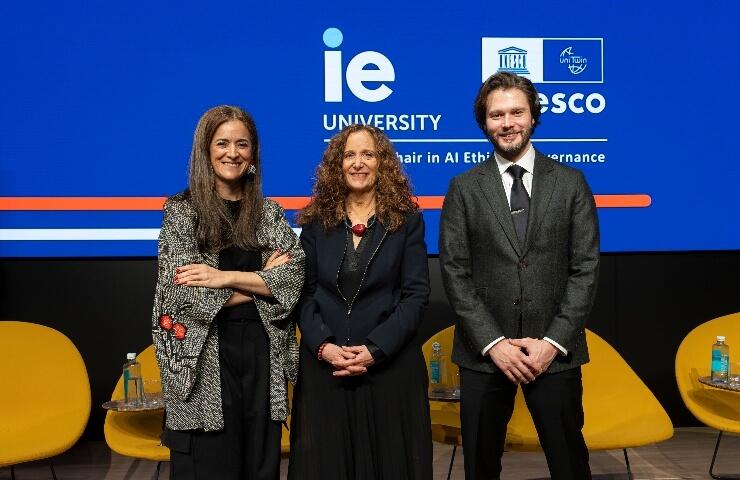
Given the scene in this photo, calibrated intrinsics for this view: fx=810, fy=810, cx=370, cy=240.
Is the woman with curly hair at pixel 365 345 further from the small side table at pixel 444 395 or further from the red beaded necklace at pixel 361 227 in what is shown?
the small side table at pixel 444 395

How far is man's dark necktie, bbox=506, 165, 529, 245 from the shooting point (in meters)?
2.83

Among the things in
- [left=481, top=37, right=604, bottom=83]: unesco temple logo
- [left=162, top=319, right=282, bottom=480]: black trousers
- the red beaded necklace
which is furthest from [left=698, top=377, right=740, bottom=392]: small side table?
[left=162, top=319, right=282, bottom=480]: black trousers

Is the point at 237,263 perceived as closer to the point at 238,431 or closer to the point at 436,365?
the point at 238,431

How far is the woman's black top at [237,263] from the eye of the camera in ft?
8.83

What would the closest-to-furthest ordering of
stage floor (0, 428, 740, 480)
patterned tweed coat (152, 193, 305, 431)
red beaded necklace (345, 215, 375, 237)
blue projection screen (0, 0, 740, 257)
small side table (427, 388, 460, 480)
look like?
patterned tweed coat (152, 193, 305, 431)
red beaded necklace (345, 215, 375, 237)
small side table (427, 388, 460, 480)
stage floor (0, 428, 740, 480)
blue projection screen (0, 0, 740, 257)

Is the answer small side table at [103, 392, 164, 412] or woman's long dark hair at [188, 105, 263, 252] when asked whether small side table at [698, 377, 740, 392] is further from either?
small side table at [103, 392, 164, 412]

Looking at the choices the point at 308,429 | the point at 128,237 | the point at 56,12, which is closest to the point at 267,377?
the point at 308,429

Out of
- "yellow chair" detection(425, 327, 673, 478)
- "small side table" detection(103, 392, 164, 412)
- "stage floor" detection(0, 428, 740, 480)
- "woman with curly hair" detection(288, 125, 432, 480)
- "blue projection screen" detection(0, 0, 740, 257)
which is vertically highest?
"blue projection screen" detection(0, 0, 740, 257)

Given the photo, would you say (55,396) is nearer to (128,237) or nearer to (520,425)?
(128,237)

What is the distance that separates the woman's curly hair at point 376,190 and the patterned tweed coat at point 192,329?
34 centimetres

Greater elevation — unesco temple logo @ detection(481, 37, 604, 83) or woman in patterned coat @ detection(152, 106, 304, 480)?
unesco temple logo @ detection(481, 37, 604, 83)

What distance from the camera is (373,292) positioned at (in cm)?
290

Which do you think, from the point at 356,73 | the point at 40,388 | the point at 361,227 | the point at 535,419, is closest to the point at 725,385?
the point at 535,419

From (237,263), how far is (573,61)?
2.82m
